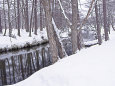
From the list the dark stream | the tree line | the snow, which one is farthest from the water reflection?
the snow

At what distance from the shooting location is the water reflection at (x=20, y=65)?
14406mm

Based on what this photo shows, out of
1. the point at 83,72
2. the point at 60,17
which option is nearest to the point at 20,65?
the point at 83,72

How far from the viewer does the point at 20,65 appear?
1817cm

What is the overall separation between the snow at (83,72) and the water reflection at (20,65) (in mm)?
7803

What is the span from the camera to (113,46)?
7.17 meters

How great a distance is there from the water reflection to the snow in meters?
7.80

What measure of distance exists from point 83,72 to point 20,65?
43.7 ft

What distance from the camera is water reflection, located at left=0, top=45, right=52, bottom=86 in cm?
1441

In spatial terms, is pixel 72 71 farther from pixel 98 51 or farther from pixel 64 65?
pixel 98 51

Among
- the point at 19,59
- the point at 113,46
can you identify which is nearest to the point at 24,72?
the point at 19,59

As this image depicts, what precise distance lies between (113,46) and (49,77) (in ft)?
8.53

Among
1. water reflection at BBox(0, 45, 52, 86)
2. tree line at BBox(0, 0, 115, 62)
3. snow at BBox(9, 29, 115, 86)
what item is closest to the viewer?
snow at BBox(9, 29, 115, 86)

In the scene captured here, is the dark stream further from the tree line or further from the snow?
the snow

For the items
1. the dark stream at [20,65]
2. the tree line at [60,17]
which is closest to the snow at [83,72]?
the tree line at [60,17]
